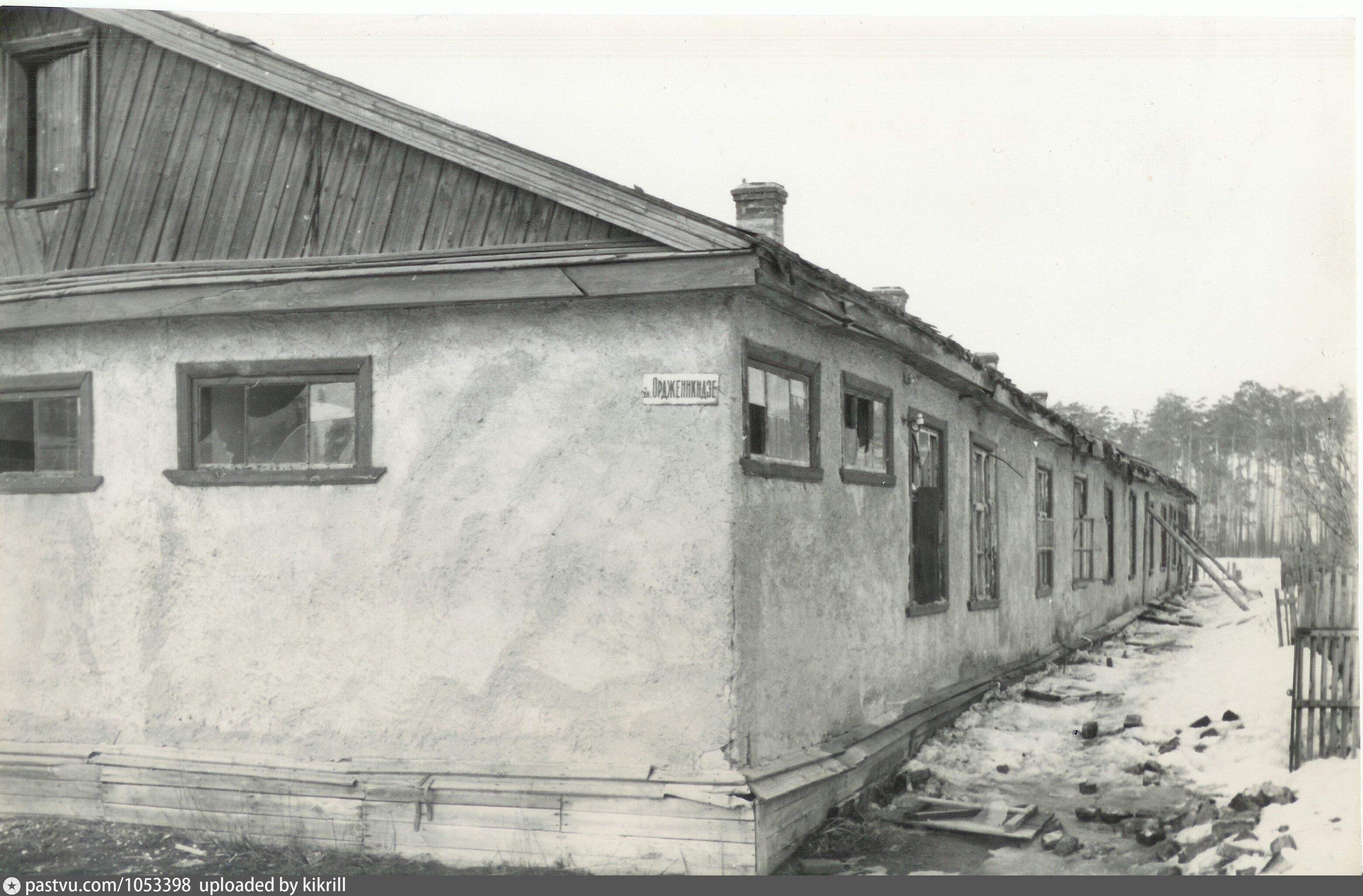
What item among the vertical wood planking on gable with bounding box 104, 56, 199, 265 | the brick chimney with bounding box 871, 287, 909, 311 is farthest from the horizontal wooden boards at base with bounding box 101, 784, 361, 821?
the brick chimney with bounding box 871, 287, 909, 311

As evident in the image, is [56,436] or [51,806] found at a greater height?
[56,436]

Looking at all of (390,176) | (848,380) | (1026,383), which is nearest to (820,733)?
(848,380)

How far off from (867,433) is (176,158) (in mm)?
5172

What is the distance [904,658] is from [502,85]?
525 cm

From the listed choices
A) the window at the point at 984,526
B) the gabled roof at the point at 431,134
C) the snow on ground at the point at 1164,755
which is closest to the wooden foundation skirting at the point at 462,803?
the snow on ground at the point at 1164,755

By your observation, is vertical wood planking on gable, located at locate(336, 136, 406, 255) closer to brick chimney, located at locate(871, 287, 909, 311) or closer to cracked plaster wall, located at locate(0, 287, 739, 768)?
cracked plaster wall, located at locate(0, 287, 739, 768)

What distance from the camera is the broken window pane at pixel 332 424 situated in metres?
6.77

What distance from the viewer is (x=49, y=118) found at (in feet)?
25.4

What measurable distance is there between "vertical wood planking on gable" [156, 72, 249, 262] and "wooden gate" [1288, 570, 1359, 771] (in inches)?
306

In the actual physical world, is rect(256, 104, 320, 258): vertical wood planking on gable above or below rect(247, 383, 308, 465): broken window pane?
above

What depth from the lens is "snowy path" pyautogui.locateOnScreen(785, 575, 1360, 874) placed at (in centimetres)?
637

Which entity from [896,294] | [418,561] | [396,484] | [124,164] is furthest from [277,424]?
[896,294]

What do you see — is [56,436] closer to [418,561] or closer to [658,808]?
[418,561]

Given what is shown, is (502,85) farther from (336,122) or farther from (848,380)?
(848,380)
